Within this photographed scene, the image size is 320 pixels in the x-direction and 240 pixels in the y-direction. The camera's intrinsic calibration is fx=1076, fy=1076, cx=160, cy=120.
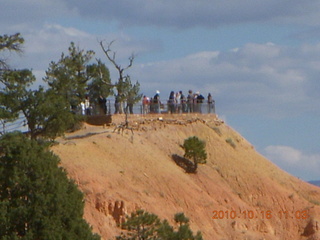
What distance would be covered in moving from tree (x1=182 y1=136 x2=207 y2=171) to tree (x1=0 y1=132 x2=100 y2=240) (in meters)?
21.6

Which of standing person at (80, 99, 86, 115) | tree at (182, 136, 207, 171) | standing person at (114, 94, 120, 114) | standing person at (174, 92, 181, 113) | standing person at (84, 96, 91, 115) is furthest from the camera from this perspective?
standing person at (174, 92, 181, 113)

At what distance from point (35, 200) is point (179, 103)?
27548mm

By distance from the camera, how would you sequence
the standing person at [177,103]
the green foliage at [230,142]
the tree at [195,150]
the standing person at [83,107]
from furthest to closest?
the green foliage at [230,142]
the standing person at [177,103]
the tree at [195,150]
the standing person at [83,107]

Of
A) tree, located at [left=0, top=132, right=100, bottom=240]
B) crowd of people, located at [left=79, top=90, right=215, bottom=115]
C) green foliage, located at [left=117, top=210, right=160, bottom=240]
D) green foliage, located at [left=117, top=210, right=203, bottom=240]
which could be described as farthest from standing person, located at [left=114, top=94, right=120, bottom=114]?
tree, located at [left=0, top=132, right=100, bottom=240]

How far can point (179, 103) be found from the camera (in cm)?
6438

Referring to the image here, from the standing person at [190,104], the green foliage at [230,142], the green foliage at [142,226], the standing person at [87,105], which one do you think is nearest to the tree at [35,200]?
the green foliage at [142,226]

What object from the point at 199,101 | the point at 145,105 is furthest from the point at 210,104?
the point at 145,105

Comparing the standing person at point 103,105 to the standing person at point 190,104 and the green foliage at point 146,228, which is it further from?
the green foliage at point 146,228

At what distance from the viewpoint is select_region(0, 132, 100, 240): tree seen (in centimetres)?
3728

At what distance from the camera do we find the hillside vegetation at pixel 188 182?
170 ft

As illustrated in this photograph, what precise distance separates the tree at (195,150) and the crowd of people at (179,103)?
317 cm

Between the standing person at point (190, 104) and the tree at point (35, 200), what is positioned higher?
the standing person at point (190, 104)

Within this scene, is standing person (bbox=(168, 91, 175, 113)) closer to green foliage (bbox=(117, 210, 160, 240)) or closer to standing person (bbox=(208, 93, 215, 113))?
standing person (bbox=(208, 93, 215, 113))

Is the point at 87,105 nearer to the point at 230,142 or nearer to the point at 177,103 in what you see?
the point at 177,103
